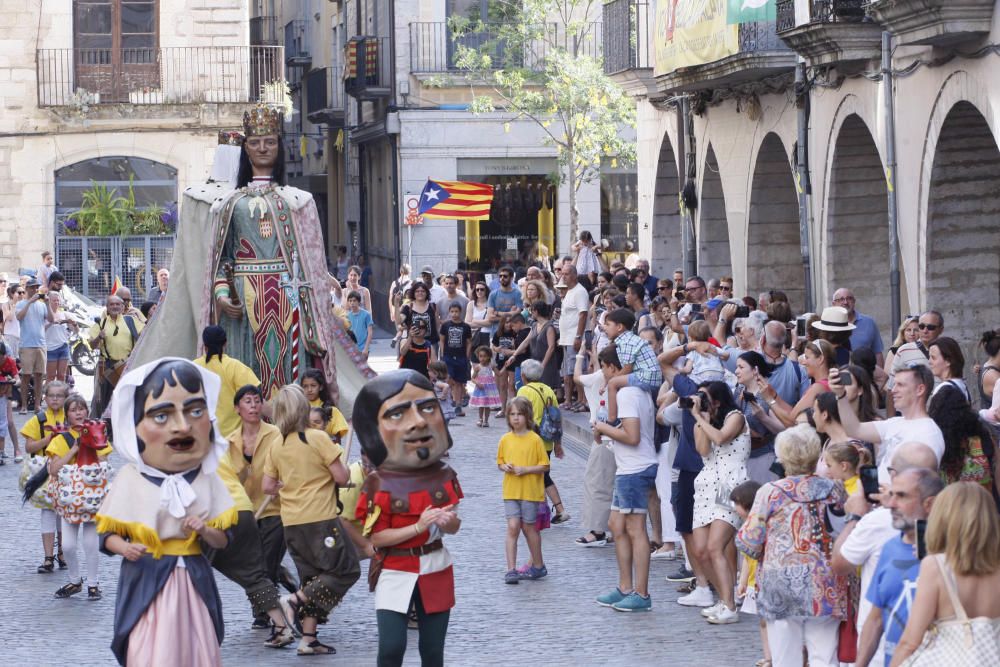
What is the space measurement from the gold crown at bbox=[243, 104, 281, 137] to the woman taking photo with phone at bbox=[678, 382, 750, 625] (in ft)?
10.3

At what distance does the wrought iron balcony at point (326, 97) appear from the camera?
4362 cm

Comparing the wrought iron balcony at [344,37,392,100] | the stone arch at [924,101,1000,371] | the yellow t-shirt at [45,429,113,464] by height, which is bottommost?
the yellow t-shirt at [45,429,113,464]

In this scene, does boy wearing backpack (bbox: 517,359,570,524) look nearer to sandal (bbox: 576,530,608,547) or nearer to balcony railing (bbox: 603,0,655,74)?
sandal (bbox: 576,530,608,547)

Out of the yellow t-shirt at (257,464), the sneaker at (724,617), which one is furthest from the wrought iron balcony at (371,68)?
the sneaker at (724,617)

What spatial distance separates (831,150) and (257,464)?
10.4 meters

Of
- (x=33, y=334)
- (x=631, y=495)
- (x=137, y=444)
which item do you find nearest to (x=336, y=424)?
(x=631, y=495)

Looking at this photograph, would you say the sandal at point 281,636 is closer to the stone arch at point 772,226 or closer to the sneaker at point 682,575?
the sneaker at point 682,575

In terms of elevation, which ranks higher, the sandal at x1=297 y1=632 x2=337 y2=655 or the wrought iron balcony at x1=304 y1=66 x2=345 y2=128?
the wrought iron balcony at x1=304 y1=66 x2=345 y2=128

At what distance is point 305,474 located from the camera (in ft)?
29.9

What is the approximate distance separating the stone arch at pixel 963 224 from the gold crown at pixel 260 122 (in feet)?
22.1

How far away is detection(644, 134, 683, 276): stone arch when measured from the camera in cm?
2695

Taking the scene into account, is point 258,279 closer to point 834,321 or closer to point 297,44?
point 834,321

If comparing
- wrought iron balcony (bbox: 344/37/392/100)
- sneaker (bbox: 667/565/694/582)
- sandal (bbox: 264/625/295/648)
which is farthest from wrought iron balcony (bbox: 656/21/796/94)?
wrought iron balcony (bbox: 344/37/392/100)

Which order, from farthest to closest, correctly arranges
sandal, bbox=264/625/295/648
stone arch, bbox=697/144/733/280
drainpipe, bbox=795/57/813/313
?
stone arch, bbox=697/144/733/280 → drainpipe, bbox=795/57/813/313 → sandal, bbox=264/625/295/648
